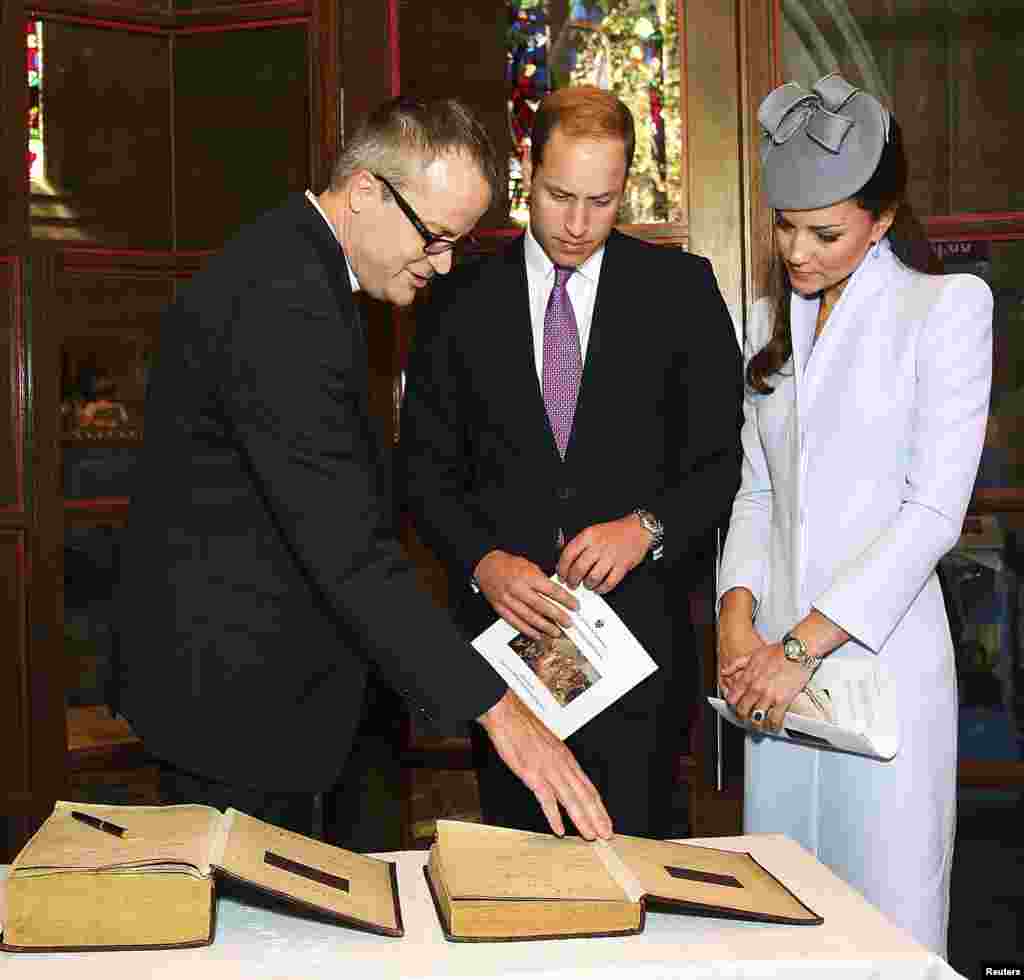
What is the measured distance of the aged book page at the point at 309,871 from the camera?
147cm

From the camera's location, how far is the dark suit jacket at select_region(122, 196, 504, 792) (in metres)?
1.80

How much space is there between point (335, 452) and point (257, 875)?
1.85 feet

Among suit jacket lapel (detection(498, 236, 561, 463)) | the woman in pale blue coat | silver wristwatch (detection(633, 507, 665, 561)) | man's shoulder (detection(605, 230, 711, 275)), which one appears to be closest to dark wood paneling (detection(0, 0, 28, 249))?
suit jacket lapel (detection(498, 236, 561, 463))

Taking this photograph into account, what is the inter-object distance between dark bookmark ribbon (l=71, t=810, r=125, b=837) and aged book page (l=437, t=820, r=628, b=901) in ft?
1.19

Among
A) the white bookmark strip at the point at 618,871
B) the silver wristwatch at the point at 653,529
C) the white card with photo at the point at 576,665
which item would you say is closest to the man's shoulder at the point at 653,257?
the silver wristwatch at the point at 653,529

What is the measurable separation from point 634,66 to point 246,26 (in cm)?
99

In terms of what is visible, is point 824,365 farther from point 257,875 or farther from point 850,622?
point 257,875

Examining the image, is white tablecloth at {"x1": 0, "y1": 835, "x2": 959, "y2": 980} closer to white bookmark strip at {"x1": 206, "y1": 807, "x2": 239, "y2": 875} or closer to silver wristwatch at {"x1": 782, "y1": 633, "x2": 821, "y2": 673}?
white bookmark strip at {"x1": 206, "y1": 807, "x2": 239, "y2": 875}

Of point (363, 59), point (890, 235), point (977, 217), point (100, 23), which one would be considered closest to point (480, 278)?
point (890, 235)

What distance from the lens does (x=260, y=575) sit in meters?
1.92

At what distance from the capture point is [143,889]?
143 cm

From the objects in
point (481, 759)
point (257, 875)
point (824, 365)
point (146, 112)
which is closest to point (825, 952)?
point (257, 875)

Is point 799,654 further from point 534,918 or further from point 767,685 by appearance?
point 534,918

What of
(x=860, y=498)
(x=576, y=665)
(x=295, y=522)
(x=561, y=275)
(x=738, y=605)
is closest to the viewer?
(x=295, y=522)
